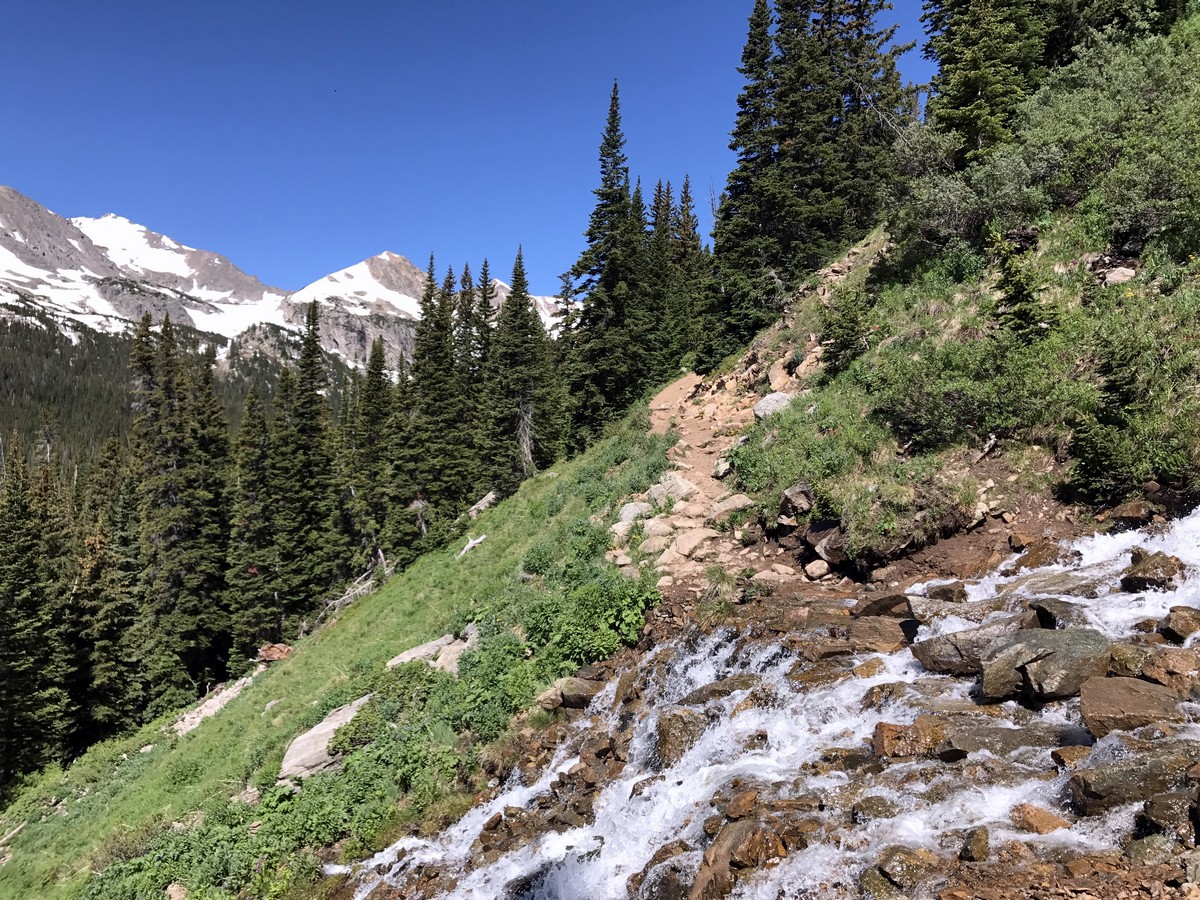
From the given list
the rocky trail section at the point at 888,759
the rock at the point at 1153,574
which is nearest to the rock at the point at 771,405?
the rocky trail section at the point at 888,759

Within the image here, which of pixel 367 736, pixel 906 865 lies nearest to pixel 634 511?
pixel 367 736

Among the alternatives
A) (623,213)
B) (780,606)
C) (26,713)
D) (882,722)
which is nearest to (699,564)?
(780,606)

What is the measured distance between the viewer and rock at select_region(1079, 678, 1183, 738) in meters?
5.63

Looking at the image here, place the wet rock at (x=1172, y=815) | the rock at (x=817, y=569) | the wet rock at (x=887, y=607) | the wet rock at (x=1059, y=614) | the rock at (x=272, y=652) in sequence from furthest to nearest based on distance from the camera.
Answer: the rock at (x=272, y=652), the rock at (x=817, y=569), the wet rock at (x=887, y=607), the wet rock at (x=1059, y=614), the wet rock at (x=1172, y=815)

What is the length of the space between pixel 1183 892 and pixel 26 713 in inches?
1840

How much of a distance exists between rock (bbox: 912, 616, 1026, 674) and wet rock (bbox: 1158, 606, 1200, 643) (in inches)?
54.6

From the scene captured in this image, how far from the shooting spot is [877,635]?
8961mm

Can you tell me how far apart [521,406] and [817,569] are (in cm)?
3014

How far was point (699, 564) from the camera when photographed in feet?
43.9

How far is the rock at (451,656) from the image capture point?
1386 centimetres

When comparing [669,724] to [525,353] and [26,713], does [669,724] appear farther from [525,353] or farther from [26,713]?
[26,713]

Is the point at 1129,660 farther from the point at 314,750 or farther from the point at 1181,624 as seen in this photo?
the point at 314,750

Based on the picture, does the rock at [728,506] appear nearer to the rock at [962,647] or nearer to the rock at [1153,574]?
the rock at [962,647]

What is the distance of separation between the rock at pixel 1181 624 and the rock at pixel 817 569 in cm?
536
